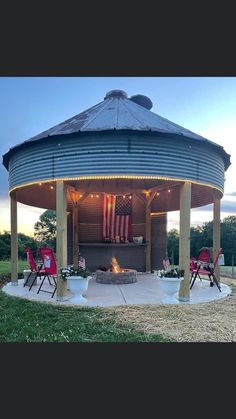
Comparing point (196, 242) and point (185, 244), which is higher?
point (185, 244)

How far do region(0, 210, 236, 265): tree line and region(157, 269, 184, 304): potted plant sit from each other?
18.8m

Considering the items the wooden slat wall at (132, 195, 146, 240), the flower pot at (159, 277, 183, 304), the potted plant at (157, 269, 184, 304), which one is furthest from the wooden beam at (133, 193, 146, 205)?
the flower pot at (159, 277, 183, 304)

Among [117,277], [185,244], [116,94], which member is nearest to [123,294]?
[117,277]

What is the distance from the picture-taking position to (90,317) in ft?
18.5

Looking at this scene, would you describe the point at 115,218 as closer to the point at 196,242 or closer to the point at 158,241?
the point at 158,241

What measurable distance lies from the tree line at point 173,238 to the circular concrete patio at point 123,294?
1673cm

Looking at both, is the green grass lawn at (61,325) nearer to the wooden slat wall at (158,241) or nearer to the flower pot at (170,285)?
the flower pot at (170,285)

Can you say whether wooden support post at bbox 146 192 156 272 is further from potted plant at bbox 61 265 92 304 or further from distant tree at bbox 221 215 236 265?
distant tree at bbox 221 215 236 265

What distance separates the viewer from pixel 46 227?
33250 millimetres

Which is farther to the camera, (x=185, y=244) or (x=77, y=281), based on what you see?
(x=185, y=244)

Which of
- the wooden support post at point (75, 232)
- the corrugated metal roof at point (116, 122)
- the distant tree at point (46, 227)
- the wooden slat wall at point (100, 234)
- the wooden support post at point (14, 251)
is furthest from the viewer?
the distant tree at point (46, 227)

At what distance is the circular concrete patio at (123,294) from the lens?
Result: 6965 mm

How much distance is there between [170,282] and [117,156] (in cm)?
296

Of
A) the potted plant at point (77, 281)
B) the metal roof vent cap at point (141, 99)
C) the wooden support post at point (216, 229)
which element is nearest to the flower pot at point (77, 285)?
the potted plant at point (77, 281)
